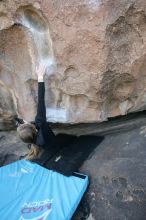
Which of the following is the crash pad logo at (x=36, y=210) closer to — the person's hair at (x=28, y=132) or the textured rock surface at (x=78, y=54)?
the person's hair at (x=28, y=132)

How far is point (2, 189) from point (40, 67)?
1095 millimetres

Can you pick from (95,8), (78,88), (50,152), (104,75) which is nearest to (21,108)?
(50,152)

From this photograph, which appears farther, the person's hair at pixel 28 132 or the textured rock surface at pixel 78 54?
the person's hair at pixel 28 132

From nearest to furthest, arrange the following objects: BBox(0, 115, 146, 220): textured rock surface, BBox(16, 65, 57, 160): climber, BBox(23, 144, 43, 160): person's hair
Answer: BBox(0, 115, 146, 220): textured rock surface, BBox(16, 65, 57, 160): climber, BBox(23, 144, 43, 160): person's hair

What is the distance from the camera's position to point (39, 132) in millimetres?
2725

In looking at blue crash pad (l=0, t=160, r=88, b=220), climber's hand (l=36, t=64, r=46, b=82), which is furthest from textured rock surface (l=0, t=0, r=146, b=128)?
blue crash pad (l=0, t=160, r=88, b=220)

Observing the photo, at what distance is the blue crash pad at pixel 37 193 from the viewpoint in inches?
91.5

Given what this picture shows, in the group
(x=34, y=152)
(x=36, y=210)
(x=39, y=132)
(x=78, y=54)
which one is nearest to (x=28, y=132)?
(x=39, y=132)

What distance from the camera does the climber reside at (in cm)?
264

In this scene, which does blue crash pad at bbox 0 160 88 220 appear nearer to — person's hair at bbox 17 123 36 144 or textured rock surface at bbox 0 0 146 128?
person's hair at bbox 17 123 36 144

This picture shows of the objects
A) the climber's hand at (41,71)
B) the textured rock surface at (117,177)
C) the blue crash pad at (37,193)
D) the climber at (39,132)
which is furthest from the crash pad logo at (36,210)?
the climber's hand at (41,71)

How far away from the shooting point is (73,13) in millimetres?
2318

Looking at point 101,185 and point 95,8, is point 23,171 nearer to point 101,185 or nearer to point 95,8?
point 101,185

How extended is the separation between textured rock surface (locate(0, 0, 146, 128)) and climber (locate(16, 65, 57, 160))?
123 mm
